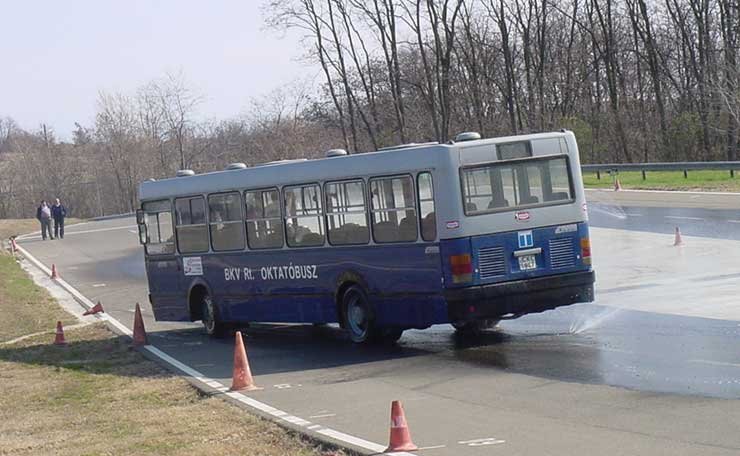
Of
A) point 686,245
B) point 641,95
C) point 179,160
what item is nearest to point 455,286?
point 686,245

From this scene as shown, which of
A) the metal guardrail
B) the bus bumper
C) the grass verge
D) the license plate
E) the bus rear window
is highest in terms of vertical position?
the bus rear window

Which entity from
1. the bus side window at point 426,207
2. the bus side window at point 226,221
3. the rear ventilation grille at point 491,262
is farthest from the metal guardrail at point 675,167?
the bus side window at point 426,207

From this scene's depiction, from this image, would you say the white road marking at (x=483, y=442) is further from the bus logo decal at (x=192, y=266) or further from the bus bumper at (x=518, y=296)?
the bus logo decal at (x=192, y=266)

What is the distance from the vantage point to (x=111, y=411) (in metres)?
12.1

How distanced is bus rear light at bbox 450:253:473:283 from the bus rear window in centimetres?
59

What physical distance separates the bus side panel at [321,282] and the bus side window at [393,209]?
18 centimetres

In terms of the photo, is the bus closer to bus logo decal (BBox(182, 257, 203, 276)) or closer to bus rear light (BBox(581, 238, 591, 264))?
bus rear light (BBox(581, 238, 591, 264))

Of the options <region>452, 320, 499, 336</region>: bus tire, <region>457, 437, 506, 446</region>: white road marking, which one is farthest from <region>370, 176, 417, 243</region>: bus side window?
<region>457, 437, 506, 446</region>: white road marking

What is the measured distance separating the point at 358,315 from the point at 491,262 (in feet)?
8.08

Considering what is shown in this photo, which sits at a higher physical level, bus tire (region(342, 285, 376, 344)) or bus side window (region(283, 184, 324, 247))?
bus side window (region(283, 184, 324, 247))

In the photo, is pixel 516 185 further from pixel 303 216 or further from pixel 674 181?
pixel 674 181

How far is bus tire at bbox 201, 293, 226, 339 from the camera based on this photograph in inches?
745

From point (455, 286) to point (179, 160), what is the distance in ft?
233

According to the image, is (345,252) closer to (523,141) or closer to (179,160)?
(523,141)
